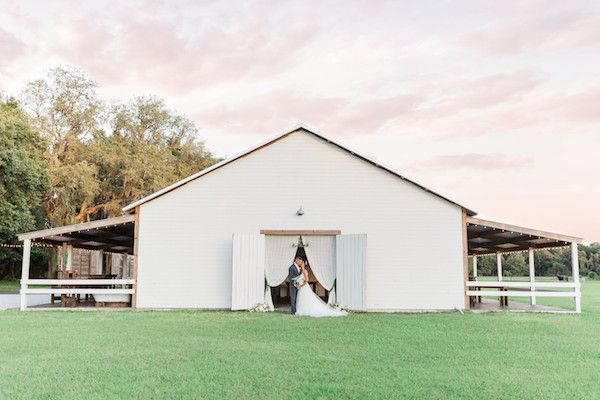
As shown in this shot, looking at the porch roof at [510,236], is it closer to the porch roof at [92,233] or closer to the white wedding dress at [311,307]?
the white wedding dress at [311,307]

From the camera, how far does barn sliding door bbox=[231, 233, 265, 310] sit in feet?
50.9

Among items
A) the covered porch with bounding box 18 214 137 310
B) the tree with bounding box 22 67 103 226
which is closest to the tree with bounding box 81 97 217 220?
the tree with bounding box 22 67 103 226

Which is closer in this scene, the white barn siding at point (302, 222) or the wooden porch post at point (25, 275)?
the wooden porch post at point (25, 275)

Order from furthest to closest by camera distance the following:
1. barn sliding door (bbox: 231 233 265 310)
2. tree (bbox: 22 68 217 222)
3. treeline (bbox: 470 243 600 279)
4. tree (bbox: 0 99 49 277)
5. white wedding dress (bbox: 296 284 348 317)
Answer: treeline (bbox: 470 243 600 279) < tree (bbox: 22 68 217 222) < tree (bbox: 0 99 49 277) < barn sliding door (bbox: 231 233 265 310) < white wedding dress (bbox: 296 284 348 317)

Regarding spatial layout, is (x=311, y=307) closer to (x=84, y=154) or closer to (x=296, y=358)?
(x=296, y=358)

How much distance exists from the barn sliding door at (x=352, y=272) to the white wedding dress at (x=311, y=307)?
732mm

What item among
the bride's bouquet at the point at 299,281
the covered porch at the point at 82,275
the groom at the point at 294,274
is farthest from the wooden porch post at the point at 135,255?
the bride's bouquet at the point at 299,281

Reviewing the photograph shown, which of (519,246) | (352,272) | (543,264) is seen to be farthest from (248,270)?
(543,264)

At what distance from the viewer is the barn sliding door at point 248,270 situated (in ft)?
50.9

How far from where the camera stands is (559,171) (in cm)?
2055

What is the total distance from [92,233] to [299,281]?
6.50 meters

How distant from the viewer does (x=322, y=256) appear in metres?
16.1

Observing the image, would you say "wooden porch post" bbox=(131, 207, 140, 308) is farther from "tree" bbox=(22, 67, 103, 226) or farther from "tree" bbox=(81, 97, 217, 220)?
"tree" bbox=(81, 97, 217, 220)

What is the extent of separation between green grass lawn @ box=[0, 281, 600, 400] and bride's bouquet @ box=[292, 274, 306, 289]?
6.18ft
